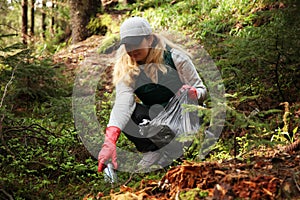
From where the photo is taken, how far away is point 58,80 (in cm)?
802

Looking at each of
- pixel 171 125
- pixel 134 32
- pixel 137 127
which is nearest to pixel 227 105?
pixel 171 125

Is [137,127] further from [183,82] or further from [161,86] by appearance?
[183,82]

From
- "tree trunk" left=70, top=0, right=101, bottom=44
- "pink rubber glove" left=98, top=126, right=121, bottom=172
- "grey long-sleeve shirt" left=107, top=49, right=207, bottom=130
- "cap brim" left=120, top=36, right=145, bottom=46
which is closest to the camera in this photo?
"pink rubber glove" left=98, top=126, right=121, bottom=172

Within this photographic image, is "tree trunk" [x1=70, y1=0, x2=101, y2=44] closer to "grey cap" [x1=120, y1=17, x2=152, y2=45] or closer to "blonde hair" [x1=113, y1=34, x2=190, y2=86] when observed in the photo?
"blonde hair" [x1=113, y1=34, x2=190, y2=86]

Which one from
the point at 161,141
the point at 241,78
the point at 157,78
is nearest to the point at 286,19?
the point at 241,78

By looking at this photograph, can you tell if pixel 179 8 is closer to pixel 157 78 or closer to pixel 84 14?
pixel 84 14

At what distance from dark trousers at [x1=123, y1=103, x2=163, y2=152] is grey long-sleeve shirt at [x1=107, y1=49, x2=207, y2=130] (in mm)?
104

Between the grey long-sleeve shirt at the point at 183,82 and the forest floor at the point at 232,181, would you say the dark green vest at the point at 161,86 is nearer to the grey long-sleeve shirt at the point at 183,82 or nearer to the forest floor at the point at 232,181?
the grey long-sleeve shirt at the point at 183,82

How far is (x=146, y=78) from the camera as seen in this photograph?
4484 millimetres

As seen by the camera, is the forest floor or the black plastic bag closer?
the forest floor

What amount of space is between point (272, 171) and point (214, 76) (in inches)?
142

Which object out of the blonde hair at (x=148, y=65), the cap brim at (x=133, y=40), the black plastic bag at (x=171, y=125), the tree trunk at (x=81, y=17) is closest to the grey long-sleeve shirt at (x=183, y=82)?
the blonde hair at (x=148, y=65)

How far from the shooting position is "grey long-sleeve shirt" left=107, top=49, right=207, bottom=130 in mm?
4297

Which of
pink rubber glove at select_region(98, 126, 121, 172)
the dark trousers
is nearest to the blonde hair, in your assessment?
the dark trousers
